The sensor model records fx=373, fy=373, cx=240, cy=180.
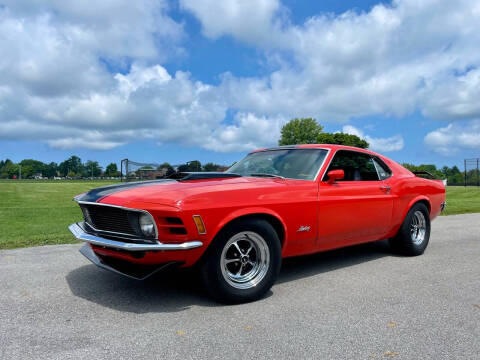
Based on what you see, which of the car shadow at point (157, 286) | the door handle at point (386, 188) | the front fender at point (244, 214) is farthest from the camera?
the door handle at point (386, 188)

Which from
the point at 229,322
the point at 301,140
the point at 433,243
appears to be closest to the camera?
the point at 229,322

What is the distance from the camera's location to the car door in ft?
13.5

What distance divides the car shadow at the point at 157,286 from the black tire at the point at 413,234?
0.52 meters

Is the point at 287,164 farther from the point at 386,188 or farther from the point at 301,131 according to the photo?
the point at 301,131

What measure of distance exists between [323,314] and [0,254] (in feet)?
15.2

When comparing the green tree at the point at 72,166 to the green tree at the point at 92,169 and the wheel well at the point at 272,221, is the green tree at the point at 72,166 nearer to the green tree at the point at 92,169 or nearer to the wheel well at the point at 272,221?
the green tree at the point at 92,169

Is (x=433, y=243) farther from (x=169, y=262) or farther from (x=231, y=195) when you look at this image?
(x=169, y=262)

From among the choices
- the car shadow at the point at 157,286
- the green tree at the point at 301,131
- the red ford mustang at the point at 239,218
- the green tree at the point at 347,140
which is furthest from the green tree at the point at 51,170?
the red ford mustang at the point at 239,218

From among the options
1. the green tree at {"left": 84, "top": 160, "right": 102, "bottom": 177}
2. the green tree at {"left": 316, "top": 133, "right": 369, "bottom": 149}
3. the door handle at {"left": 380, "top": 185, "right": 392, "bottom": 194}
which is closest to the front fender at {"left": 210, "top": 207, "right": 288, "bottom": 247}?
the door handle at {"left": 380, "top": 185, "right": 392, "bottom": 194}

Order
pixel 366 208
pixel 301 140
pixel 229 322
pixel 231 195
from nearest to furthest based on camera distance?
1. pixel 229 322
2. pixel 231 195
3. pixel 366 208
4. pixel 301 140

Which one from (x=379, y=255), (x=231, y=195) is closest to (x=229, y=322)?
(x=231, y=195)

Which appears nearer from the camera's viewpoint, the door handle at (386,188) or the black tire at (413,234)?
the door handle at (386,188)

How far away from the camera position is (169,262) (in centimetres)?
312

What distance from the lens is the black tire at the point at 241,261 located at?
3229mm
